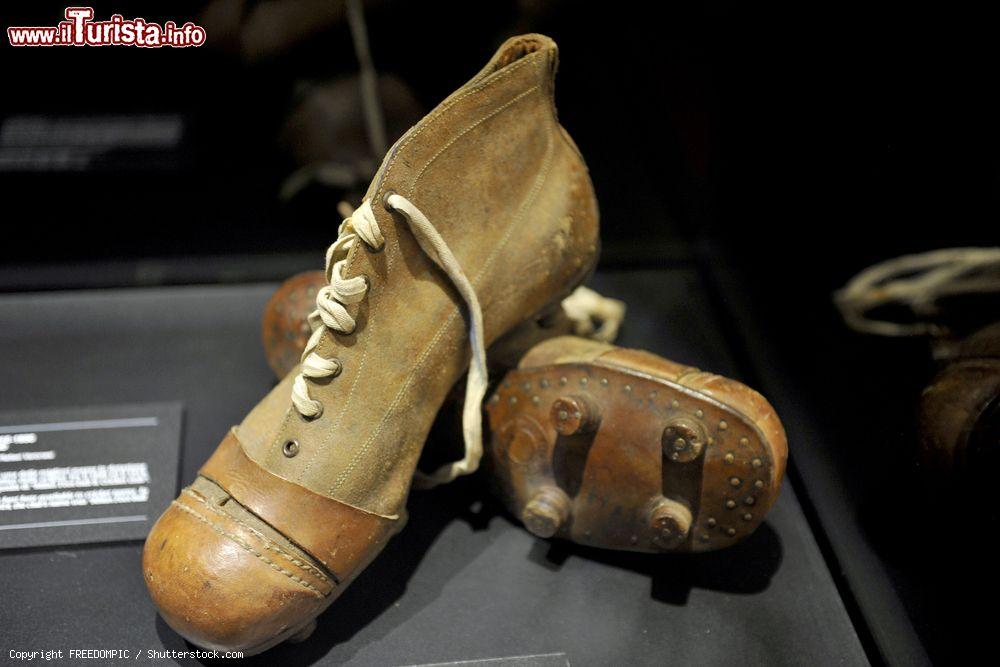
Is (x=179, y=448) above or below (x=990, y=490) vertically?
below

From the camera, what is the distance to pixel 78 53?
55.9 inches

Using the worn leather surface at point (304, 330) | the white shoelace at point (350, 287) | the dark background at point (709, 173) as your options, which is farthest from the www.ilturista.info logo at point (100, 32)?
the white shoelace at point (350, 287)

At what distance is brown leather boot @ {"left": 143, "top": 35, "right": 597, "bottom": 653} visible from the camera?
1.04 meters

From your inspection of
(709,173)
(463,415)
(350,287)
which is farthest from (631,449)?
(709,173)

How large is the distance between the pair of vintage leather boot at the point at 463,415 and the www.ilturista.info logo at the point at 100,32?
51cm

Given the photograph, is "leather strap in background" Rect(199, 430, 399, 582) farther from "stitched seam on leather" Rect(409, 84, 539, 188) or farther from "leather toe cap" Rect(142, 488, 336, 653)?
"stitched seam on leather" Rect(409, 84, 539, 188)

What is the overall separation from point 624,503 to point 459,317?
0.97 ft

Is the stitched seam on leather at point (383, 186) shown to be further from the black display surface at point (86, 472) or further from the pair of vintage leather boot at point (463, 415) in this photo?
the black display surface at point (86, 472)

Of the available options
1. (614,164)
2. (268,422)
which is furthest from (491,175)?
(614,164)

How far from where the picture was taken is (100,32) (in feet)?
4.52

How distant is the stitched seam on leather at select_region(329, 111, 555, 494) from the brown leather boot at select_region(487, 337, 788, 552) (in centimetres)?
13

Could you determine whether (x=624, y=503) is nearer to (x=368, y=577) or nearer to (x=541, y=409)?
(x=541, y=409)

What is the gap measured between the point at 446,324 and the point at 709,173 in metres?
0.87

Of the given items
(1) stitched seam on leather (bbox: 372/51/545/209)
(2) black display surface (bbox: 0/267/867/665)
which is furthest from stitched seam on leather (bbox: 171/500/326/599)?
(1) stitched seam on leather (bbox: 372/51/545/209)
